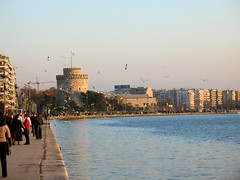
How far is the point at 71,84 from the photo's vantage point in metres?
147

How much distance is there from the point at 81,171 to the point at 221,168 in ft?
16.0

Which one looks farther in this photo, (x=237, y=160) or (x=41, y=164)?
(x=237, y=160)

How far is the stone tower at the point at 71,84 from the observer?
147 metres

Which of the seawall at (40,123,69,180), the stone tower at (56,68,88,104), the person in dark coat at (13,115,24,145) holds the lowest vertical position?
the seawall at (40,123,69,180)

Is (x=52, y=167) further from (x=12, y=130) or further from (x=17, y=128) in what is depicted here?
(x=12, y=130)

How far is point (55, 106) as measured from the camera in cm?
13938

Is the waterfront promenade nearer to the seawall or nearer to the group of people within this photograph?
the seawall

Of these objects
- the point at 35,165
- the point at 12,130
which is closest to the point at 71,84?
the point at 12,130

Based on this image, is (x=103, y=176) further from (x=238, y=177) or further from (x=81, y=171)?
(x=238, y=177)

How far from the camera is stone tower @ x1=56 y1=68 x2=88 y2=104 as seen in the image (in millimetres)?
146875

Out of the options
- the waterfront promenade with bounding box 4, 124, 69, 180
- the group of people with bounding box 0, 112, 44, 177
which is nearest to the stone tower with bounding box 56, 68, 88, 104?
the group of people with bounding box 0, 112, 44, 177

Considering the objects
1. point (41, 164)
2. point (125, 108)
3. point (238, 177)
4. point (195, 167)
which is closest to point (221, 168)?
point (195, 167)

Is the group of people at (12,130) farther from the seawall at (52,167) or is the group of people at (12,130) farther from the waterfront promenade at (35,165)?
the seawall at (52,167)

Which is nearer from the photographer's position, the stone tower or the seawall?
the seawall
